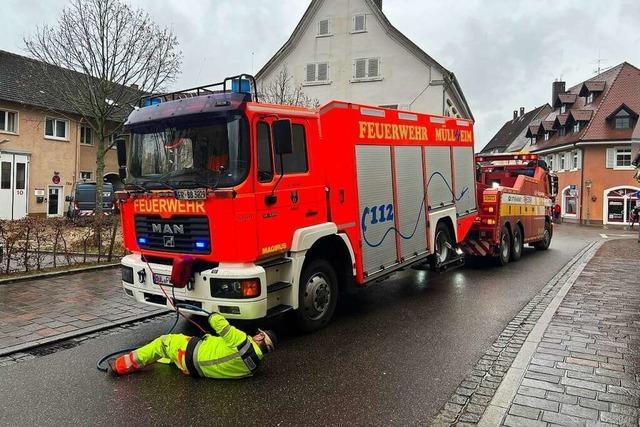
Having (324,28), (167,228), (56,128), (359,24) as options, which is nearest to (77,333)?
(167,228)

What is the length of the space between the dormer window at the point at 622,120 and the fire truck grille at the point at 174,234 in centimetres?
4093

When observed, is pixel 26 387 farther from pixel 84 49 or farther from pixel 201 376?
pixel 84 49

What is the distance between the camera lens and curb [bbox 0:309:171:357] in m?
5.55

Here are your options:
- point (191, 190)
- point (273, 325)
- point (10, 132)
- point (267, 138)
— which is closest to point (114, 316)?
point (273, 325)

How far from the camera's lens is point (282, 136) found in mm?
5652

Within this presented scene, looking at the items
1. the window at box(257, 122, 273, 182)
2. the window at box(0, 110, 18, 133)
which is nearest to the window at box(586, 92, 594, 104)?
the window at box(0, 110, 18, 133)

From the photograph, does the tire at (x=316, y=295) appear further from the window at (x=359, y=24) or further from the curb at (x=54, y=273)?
the window at (x=359, y=24)

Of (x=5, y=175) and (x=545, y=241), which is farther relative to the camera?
(x=5, y=175)

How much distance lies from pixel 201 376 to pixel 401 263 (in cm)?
400

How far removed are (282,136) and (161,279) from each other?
6.99 ft

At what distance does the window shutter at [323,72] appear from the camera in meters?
31.7

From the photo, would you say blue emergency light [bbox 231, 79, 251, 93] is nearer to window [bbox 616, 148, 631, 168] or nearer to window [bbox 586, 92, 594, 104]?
window [bbox 616, 148, 631, 168]

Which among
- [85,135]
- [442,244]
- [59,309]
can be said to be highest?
[85,135]

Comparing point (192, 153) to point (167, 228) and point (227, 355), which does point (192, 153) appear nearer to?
point (167, 228)
